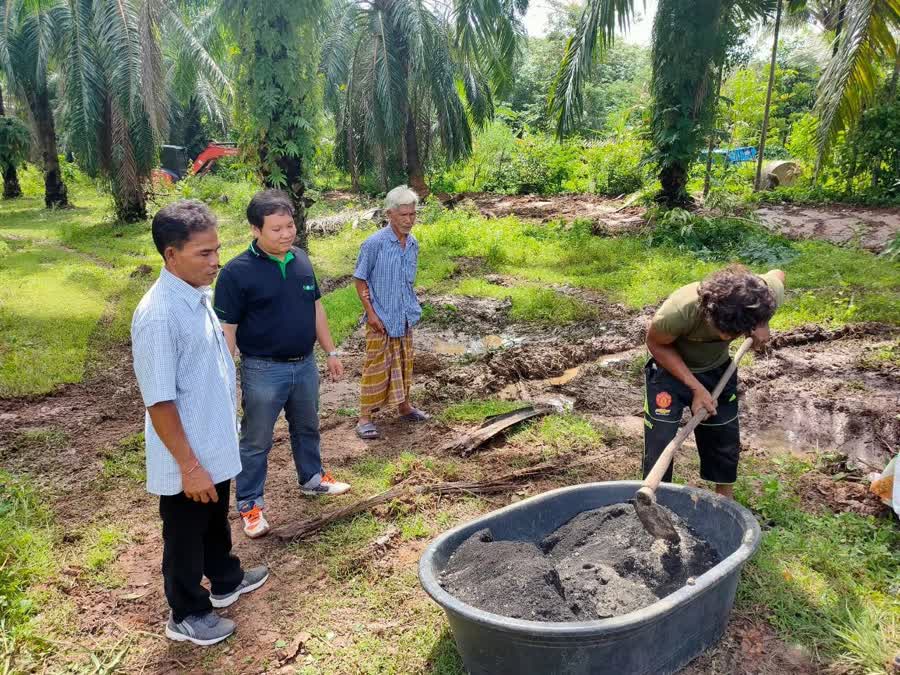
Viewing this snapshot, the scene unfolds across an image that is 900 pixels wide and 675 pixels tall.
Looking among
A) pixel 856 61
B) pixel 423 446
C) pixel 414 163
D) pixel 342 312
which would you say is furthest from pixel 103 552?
pixel 414 163

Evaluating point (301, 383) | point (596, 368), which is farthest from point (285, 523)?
point (596, 368)

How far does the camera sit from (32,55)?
17.6m

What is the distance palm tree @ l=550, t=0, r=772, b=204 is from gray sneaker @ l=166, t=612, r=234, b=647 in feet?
31.5

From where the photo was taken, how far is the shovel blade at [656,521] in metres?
2.77

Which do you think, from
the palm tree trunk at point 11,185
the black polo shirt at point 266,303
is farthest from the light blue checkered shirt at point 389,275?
the palm tree trunk at point 11,185

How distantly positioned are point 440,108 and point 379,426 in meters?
12.8

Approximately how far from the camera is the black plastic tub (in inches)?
83.6

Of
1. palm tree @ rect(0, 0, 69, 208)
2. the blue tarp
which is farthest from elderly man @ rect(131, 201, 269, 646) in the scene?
the blue tarp

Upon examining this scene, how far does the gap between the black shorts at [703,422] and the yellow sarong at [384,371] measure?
2.02 m

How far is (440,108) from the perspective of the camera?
16125 mm

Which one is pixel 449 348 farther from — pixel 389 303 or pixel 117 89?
pixel 117 89

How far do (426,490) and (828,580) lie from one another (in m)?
2.15

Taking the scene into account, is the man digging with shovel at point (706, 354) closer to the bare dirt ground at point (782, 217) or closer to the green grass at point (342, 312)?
the green grass at point (342, 312)

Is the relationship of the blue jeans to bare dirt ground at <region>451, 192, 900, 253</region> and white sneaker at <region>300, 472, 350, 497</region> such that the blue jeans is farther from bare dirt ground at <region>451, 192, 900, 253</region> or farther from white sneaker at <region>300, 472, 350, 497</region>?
bare dirt ground at <region>451, 192, 900, 253</region>
